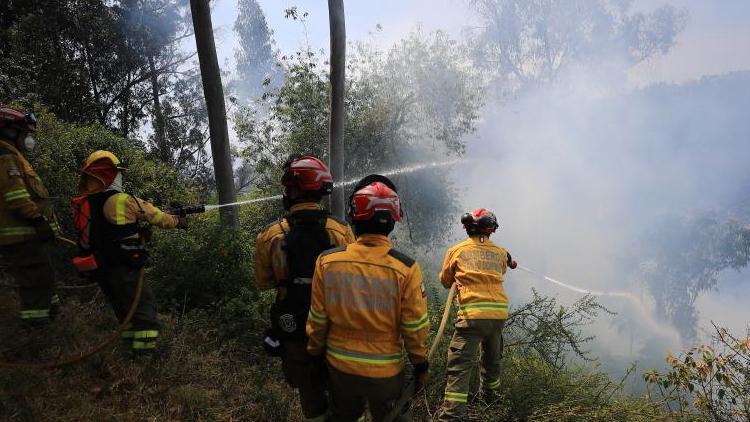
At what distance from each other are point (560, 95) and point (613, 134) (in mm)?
4450

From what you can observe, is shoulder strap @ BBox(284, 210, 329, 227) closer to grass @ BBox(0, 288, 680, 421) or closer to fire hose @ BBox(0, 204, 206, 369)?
fire hose @ BBox(0, 204, 206, 369)

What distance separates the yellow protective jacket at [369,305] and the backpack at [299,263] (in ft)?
1.01

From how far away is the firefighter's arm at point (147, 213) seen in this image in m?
3.60

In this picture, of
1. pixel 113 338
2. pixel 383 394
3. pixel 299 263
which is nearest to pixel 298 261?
pixel 299 263

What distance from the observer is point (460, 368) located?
392 cm

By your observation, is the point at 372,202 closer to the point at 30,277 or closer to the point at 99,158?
the point at 99,158

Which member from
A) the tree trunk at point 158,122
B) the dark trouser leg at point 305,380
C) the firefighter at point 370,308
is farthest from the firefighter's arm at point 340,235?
the tree trunk at point 158,122

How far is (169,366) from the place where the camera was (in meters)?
3.80

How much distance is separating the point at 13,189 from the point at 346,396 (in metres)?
3.42

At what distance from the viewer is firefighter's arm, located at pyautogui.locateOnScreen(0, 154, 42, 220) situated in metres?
3.84

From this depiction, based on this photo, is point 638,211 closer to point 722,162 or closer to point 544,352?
point 722,162

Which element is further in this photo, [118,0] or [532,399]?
[118,0]

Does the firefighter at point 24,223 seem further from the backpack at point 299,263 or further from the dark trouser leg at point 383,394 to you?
the dark trouser leg at point 383,394

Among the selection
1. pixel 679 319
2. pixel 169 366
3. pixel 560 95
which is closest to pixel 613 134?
pixel 560 95
